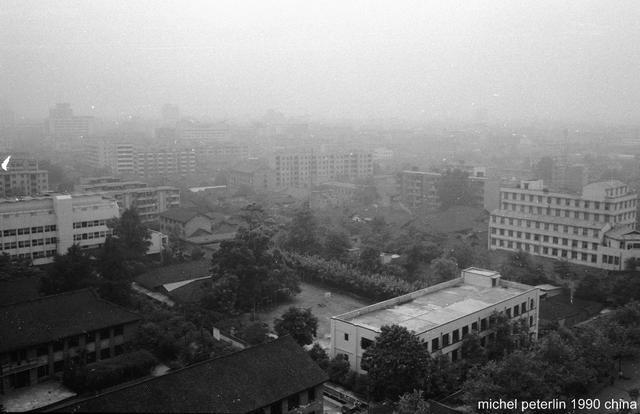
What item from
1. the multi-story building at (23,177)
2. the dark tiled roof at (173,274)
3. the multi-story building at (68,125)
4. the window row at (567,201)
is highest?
the multi-story building at (68,125)

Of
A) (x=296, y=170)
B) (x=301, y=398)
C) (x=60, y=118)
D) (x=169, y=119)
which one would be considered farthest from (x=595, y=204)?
(x=169, y=119)

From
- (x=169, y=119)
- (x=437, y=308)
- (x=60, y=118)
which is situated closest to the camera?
(x=437, y=308)

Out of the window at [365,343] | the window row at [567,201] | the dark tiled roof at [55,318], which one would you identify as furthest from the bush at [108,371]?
the window row at [567,201]

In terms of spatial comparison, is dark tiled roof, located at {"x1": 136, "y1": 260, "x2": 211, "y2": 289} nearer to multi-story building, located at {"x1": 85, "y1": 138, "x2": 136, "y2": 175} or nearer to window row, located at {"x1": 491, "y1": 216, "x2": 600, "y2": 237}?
window row, located at {"x1": 491, "y1": 216, "x2": 600, "y2": 237}

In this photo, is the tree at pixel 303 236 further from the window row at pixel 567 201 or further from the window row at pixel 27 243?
the window row at pixel 27 243

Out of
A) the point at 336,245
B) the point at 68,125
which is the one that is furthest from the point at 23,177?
the point at 336,245

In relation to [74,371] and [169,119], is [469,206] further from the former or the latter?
[169,119]

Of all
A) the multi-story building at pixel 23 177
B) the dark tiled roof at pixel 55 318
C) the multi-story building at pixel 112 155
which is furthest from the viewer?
the multi-story building at pixel 112 155
